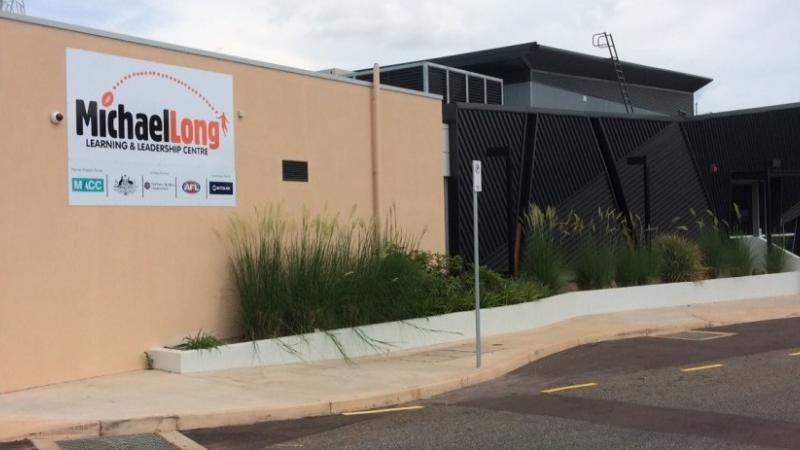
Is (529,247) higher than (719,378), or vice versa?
(529,247)

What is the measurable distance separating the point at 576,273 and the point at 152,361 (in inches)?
407

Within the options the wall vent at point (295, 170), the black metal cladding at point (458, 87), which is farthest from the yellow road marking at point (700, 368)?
the black metal cladding at point (458, 87)

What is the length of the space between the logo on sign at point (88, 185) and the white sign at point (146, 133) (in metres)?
0.01

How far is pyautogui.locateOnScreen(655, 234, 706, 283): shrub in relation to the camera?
65.0 feet

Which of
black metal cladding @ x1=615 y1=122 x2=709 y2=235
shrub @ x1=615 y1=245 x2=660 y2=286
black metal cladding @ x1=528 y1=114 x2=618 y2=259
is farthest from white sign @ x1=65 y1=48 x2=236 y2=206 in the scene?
black metal cladding @ x1=615 y1=122 x2=709 y2=235

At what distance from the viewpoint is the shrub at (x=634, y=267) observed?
18.9 meters

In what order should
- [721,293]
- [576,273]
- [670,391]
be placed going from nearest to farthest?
[670,391]
[576,273]
[721,293]

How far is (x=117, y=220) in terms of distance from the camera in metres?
11.0

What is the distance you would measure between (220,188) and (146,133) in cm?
143

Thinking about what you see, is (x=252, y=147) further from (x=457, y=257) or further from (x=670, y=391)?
(x=670, y=391)

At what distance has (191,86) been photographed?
1199cm

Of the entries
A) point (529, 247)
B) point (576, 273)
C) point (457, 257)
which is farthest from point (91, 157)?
point (576, 273)

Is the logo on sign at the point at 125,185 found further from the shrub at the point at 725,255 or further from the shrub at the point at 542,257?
the shrub at the point at 725,255

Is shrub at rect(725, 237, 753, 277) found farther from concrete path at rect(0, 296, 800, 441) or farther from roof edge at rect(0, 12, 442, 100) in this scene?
roof edge at rect(0, 12, 442, 100)
